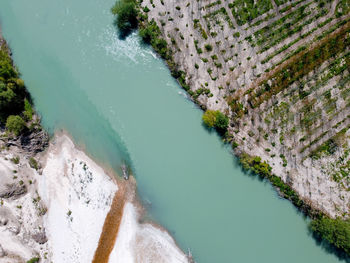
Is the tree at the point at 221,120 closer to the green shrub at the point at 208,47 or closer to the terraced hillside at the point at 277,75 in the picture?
the terraced hillside at the point at 277,75

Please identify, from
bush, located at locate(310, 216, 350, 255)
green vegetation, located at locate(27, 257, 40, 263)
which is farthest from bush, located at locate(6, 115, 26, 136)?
bush, located at locate(310, 216, 350, 255)

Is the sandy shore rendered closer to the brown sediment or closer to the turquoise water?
the brown sediment

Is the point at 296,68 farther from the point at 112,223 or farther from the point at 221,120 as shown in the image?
the point at 112,223

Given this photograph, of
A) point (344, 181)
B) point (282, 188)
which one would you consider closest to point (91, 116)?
point (282, 188)

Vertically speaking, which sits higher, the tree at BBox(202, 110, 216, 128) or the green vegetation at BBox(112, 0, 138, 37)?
the green vegetation at BBox(112, 0, 138, 37)

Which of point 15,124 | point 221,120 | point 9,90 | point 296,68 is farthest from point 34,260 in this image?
point 296,68

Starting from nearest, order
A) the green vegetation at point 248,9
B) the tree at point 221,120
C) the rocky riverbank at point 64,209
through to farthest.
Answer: the rocky riverbank at point 64,209 → the tree at point 221,120 → the green vegetation at point 248,9

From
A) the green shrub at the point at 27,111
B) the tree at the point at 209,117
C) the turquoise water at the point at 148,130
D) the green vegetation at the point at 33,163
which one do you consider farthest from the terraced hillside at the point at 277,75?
the green vegetation at the point at 33,163
